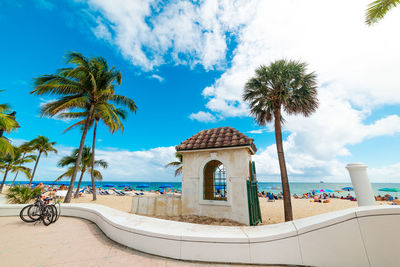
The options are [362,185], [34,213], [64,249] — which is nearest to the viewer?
[64,249]

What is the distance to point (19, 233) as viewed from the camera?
15.8ft

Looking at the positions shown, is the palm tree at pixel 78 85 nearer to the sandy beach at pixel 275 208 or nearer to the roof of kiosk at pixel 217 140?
the sandy beach at pixel 275 208

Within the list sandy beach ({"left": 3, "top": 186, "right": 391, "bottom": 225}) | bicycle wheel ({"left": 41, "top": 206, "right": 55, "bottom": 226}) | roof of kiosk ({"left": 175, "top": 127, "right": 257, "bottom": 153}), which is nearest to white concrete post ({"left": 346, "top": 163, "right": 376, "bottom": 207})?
roof of kiosk ({"left": 175, "top": 127, "right": 257, "bottom": 153})

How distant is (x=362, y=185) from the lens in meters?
4.32

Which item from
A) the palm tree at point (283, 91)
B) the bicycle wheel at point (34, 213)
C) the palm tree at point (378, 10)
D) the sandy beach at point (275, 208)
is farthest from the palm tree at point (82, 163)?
the palm tree at point (378, 10)

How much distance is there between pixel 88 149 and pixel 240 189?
28226 millimetres

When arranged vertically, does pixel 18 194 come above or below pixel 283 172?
below

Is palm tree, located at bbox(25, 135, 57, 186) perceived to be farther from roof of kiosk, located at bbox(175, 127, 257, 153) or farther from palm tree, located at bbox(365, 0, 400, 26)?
palm tree, located at bbox(365, 0, 400, 26)

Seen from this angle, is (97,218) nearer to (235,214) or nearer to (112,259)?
(112,259)

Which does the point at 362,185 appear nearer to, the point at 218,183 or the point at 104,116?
the point at 218,183

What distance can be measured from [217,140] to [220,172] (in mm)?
1942

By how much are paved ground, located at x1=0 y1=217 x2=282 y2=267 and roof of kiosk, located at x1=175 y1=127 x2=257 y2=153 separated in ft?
19.6

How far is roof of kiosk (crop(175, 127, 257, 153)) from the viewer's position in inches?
343

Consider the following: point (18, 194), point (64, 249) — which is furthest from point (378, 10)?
point (18, 194)
